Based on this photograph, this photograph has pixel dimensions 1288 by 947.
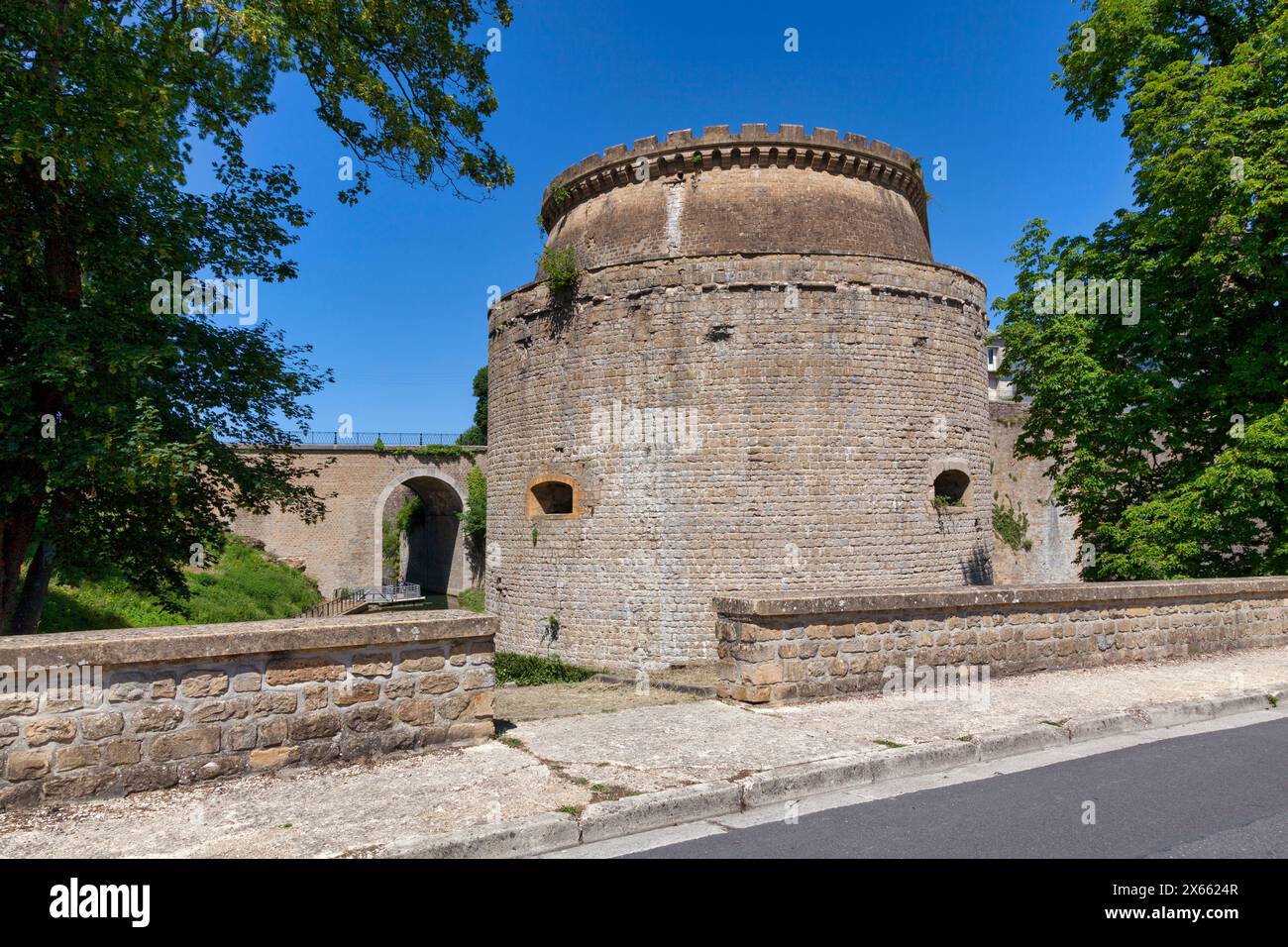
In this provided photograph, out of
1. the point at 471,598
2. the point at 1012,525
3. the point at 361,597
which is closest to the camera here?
the point at 1012,525

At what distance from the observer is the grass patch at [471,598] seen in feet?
98.8

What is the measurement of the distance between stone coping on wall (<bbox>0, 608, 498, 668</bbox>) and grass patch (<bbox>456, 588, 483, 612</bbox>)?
80.2ft

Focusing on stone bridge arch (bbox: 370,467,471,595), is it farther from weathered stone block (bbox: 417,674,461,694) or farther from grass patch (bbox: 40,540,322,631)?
weathered stone block (bbox: 417,674,461,694)

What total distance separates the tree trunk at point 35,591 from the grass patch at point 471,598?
20.1 m

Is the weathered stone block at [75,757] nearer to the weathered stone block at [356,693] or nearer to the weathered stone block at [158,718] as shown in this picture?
the weathered stone block at [158,718]

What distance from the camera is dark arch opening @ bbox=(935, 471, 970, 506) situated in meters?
15.1

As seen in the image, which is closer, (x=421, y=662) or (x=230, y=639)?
(x=230, y=639)

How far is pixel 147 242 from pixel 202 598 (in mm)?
16717

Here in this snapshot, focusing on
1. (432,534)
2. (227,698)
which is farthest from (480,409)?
(227,698)

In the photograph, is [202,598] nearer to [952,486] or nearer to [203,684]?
[203,684]

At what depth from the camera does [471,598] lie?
3131cm

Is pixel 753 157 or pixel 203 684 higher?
pixel 753 157

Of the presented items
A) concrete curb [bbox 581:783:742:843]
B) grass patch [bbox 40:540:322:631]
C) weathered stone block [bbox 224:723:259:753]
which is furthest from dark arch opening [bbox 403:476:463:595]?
concrete curb [bbox 581:783:742:843]

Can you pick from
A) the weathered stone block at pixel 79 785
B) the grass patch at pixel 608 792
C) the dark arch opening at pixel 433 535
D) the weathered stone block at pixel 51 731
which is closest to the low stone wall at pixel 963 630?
the grass patch at pixel 608 792
